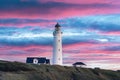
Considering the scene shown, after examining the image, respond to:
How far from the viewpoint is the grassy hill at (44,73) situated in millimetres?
49838

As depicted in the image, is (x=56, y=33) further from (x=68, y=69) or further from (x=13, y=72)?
(x=13, y=72)

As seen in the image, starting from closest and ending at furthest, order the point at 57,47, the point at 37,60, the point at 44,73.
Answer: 1. the point at 44,73
2. the point at 57,47
3. the point at 37,60

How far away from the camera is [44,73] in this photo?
53.7 meters

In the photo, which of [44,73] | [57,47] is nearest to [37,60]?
[57,47]

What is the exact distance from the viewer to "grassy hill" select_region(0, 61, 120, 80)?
4984 centimetres

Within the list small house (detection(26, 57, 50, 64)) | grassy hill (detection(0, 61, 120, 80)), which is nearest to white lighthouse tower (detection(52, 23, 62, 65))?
small house (detection(26, 57, 50, 64))

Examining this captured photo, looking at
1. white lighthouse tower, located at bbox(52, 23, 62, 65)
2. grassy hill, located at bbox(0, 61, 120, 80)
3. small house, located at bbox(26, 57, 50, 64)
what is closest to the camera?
grassy hill, located at bbox(0, 61, 120, 80)

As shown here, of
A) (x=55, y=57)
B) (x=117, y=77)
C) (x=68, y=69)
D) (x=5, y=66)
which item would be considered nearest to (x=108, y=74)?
(x=117, y=77)

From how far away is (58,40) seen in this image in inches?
3147

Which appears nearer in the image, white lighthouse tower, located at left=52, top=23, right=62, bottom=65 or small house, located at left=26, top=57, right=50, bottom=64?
white lighthouse tower, located at left=52, top=23, right=62, bottom=65

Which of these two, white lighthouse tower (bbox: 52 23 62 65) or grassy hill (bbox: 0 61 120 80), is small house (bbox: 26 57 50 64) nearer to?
white lighthouse tower (bbox: 52 23 62 65)

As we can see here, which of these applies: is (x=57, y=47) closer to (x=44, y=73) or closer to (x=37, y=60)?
(x=37, y=60)

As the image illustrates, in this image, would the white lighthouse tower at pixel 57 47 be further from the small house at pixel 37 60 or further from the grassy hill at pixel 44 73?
the grassy hill at pixel 44 73

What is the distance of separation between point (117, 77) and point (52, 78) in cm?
1528
